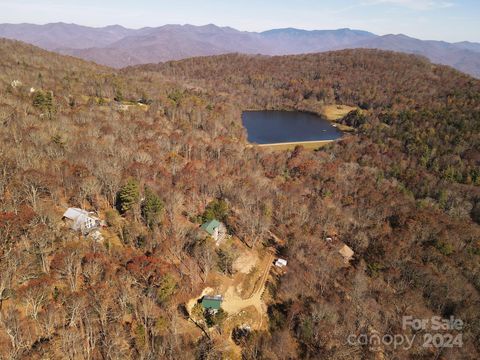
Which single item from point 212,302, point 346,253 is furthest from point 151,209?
point 346,253

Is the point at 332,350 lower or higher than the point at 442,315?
higher

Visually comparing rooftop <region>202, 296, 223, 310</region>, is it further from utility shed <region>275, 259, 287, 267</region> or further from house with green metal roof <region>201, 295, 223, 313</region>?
utility shed <region>275, 259, 287, 267</region>

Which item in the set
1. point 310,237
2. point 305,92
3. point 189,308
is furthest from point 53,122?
point 305,92

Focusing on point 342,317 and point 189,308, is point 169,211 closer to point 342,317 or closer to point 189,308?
point 189,308

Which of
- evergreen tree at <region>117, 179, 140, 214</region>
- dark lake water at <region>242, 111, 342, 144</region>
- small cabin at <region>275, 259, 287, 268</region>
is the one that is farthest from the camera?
dark lake water at <region>242, 111, 342, 144</region>

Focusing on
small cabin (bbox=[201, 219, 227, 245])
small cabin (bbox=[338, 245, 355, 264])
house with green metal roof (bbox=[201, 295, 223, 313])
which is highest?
small cabin (bbox=[201, 219, 227, 245])

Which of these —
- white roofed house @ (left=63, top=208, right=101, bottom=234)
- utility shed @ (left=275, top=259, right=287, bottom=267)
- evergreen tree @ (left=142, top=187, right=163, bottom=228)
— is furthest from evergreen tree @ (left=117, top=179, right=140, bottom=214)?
utility shed @ (left=275, top=259, right=287, bottom=267)

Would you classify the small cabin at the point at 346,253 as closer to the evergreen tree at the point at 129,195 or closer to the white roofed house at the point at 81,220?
the evergreen tree at the point at 129,195

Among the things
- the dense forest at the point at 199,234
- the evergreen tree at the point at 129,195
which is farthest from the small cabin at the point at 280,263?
the evergreen tree at the point at 129,195
